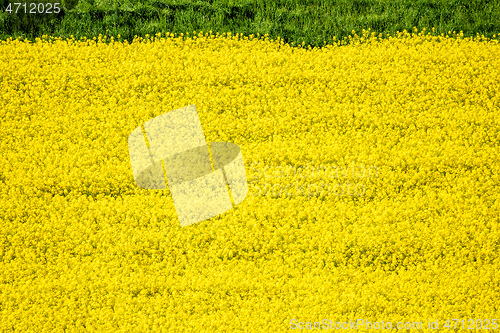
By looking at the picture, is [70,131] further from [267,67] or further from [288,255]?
[288,255]

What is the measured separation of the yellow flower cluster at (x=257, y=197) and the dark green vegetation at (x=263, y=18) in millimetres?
293

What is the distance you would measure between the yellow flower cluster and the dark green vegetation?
29cm

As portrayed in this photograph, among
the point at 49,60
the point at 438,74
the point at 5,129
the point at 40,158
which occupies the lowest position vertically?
the point at 40,158

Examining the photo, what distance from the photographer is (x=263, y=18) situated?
27.0 ft

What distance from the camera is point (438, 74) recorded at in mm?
7680

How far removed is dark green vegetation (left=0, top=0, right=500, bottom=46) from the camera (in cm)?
803

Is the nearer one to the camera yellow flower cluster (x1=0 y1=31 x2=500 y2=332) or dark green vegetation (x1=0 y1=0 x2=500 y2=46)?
yellow flower cluster (x1=0 y1=31 x2=500 y2=332)

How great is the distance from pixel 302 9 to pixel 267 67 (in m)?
1.65

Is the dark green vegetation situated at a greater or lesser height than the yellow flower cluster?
greater

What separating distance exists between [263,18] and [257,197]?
3.99 m

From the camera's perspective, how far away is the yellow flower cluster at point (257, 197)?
18.9ft

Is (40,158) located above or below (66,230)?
above

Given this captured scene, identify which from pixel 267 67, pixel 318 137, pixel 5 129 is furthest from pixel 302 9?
pixel 5 129

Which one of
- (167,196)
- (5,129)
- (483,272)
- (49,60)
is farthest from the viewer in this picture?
(49,60)
